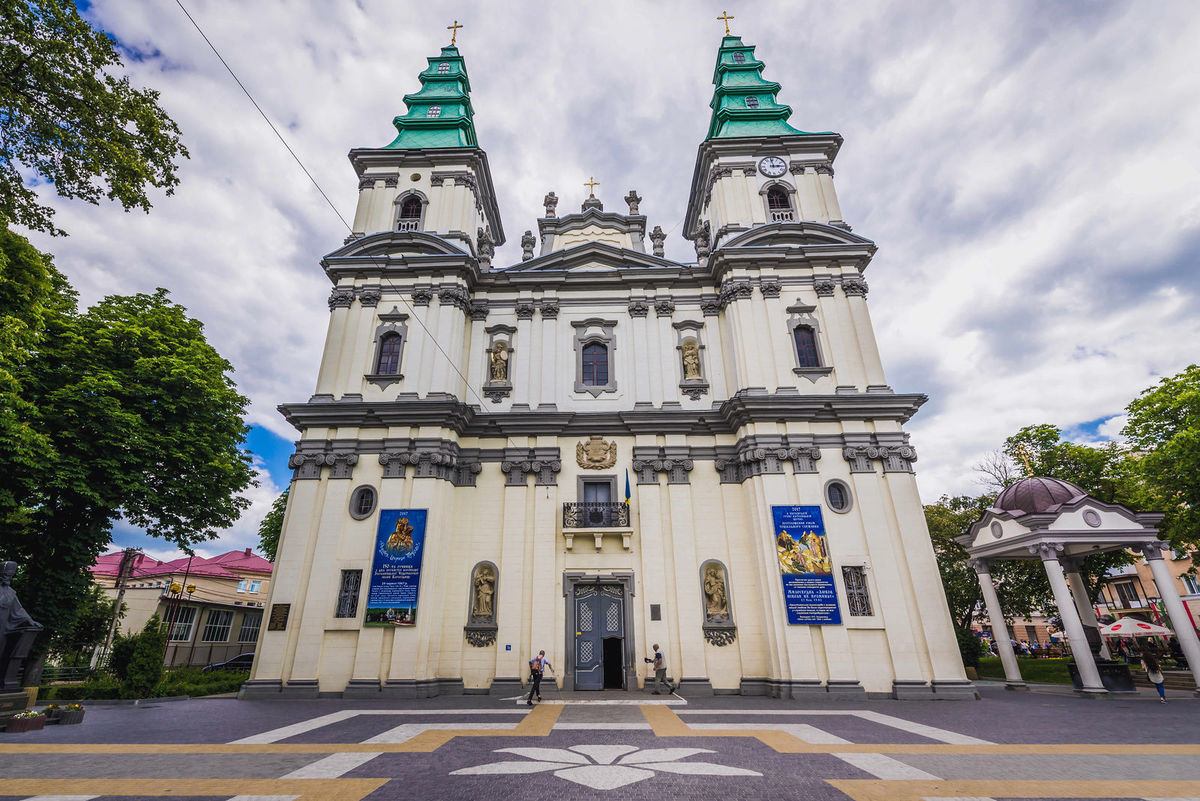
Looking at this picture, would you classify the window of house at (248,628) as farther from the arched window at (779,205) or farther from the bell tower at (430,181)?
A: the arched window at (779,205)

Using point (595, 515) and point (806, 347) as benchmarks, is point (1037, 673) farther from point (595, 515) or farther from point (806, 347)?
point (595, 515)

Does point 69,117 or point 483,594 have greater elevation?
point 69,117

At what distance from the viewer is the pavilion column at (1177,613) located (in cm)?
1432

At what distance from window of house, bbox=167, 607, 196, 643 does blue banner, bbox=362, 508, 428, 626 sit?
21.0 m

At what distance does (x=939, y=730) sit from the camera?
10.6m

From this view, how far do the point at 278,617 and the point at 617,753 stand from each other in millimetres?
12642

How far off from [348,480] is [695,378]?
12.5 meters

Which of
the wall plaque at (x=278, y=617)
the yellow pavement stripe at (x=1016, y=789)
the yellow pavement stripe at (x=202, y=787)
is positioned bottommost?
the yellow pavement stripe at (x=1016, y=789)

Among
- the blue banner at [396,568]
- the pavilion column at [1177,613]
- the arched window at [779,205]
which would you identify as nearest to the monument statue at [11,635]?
the blue banner at [396,568]

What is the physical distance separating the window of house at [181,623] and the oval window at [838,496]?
33.2 metres

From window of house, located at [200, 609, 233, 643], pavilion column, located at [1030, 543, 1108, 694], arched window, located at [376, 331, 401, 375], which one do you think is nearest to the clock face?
arched window, located at [376, 331, 401, 375]

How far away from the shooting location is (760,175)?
23.2 metres

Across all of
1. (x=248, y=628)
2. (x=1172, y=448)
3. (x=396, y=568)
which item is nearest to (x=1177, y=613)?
(x=1172, y=448)

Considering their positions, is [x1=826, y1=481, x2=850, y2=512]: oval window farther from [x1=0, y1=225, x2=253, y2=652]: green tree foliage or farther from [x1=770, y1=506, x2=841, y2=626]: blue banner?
[x1=0, y1=225, x2=253, y2=652]: green tree foliage
